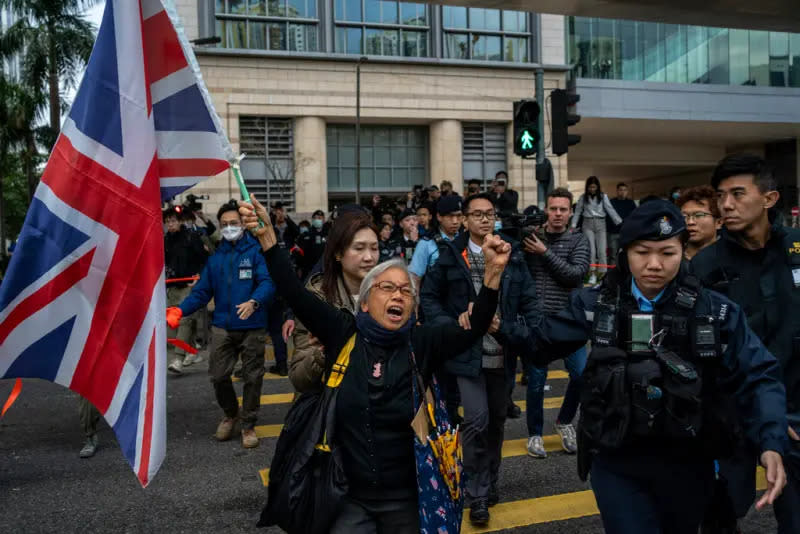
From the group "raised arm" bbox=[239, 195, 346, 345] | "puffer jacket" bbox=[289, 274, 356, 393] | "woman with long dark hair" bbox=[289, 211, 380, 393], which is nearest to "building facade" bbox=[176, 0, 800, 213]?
"woman with long dark hair" bbox=[289, 211, 380, 393]

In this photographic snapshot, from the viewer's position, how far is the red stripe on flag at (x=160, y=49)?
322 cm

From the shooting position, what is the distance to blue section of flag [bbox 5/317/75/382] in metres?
3.19

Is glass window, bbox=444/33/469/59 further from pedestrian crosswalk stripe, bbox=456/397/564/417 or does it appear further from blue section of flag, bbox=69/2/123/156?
blue section of flag, bbox=69/2/123/156

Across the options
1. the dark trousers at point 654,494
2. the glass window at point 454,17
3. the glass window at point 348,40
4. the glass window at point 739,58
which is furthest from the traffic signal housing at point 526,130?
the glass window at point 739,58

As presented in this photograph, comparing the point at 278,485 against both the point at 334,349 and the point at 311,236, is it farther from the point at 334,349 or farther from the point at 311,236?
the point at 311,236

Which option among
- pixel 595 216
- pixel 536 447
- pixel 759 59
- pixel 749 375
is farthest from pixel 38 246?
pixel 759 59

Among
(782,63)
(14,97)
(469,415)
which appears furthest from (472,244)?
(782,63)

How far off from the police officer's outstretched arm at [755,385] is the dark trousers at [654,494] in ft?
0.80

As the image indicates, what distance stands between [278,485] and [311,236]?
998 cm

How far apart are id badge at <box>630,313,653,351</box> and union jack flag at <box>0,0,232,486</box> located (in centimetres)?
183

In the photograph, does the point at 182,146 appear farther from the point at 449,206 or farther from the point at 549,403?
the point at 549,403

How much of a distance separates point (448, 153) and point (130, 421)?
84.5 feet

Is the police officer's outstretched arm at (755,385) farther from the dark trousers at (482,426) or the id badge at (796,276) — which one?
the dark trousers at (482,426)

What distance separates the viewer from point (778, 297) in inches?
130
